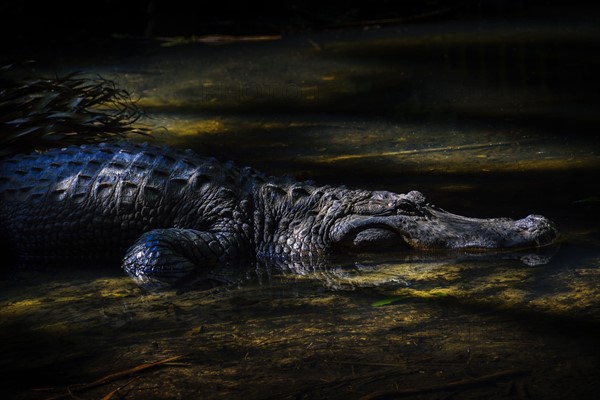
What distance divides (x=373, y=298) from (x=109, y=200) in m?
1.58

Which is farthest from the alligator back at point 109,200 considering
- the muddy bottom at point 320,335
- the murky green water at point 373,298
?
the muddy bottom at point 320,335

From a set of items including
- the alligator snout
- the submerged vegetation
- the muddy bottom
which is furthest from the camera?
the submerged vegetation

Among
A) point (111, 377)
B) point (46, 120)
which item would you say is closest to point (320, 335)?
point (111, 377)

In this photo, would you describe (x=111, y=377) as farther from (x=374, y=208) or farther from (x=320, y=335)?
(x=374, y=208)

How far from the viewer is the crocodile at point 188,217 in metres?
4.53

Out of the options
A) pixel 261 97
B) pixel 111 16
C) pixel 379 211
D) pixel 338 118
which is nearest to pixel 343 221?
pixel 379 211

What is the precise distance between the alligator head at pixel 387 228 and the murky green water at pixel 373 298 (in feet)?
0.42

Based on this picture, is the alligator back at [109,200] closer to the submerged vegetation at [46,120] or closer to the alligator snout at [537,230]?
the submerged vegetation at [46,120]

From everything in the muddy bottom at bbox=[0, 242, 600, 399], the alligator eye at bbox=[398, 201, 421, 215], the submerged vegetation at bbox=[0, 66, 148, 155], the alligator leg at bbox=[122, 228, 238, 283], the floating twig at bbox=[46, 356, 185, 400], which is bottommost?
the muddy bottom at bbox=[0, 242, 600, 399]

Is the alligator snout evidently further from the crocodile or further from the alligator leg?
the alligator leg

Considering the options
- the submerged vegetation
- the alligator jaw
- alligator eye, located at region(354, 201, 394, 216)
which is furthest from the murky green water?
the submerged vegetation

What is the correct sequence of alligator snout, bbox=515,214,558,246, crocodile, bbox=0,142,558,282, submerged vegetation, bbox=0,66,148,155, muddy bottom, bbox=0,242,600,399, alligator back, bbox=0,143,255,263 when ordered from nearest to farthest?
muddy bottom, bbox=0,242,600,399, alligator snout, bbox=515,214,558,246, crocodile, bbox=0,142,558,282, alligator back, bbox=0,143,255,263, submerged vegetation, bbox=0,66,148,155

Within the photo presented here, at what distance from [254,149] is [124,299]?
2.66 metres

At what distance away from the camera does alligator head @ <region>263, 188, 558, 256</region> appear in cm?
443
